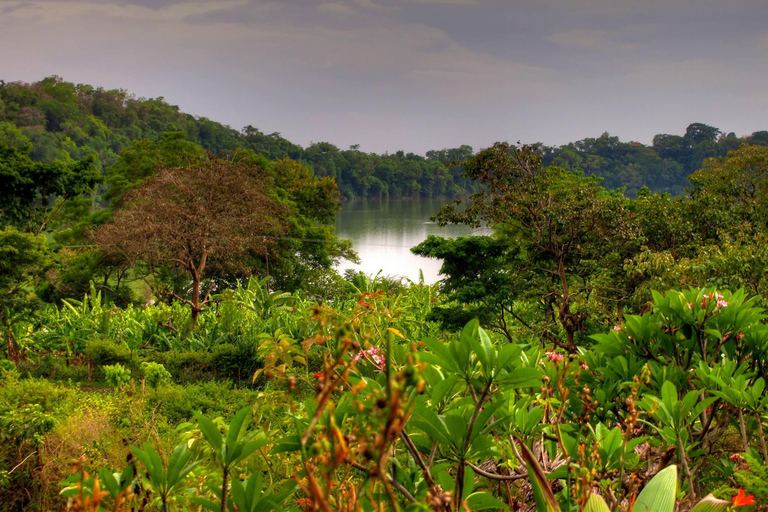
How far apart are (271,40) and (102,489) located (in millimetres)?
64952

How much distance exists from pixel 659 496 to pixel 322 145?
194ft

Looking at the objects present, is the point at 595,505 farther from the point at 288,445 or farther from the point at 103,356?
the point at 103,356

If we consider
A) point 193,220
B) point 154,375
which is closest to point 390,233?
point 193,220

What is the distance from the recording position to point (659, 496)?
2.23ft

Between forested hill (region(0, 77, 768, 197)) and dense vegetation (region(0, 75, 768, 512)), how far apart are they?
29.3 meters

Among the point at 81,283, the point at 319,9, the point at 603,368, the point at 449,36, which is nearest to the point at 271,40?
the point at 319,9

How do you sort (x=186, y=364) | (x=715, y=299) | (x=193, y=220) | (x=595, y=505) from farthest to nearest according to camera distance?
(x=193, y=220), (x=186, y=364), (x=715, y=299), (x=595, y=505)

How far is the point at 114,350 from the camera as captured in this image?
6480 mm

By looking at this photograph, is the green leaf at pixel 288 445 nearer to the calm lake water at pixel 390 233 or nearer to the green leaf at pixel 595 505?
the green leaf at pixel 595 505

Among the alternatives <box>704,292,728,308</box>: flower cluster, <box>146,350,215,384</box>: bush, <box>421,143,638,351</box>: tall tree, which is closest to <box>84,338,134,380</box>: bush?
<box>146,350,215,384</box>: bush

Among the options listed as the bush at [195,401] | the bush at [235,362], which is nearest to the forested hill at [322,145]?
the bush at [235,362]

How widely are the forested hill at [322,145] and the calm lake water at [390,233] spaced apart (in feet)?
11.4

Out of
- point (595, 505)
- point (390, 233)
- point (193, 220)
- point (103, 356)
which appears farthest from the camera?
point (390, 233)

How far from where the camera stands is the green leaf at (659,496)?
2.21 feet
